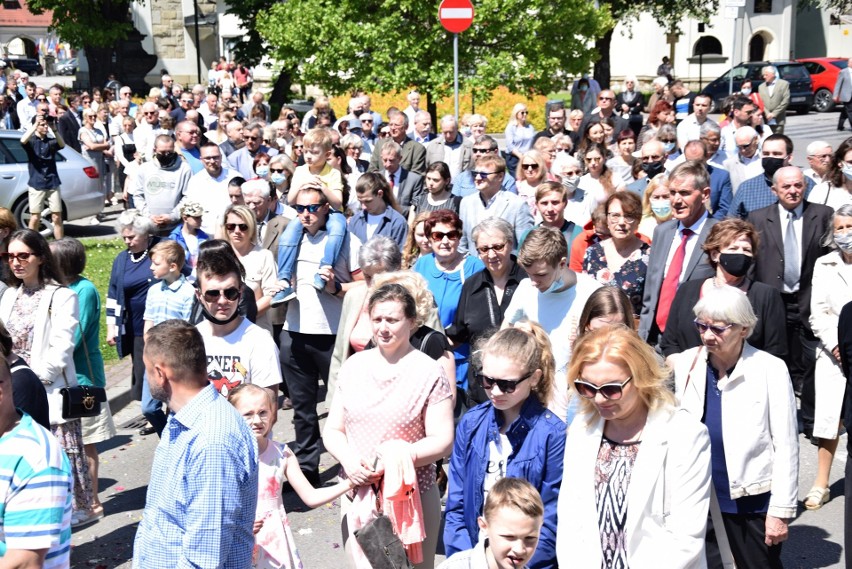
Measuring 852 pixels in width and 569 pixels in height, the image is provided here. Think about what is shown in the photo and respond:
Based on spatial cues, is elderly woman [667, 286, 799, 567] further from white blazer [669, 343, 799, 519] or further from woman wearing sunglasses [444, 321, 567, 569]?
woman wearing sunglasses [444, 321, 567, 569]

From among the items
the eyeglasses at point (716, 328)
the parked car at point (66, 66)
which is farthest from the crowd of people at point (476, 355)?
the parked car at point (66, 66)

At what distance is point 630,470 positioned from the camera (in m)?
4.25

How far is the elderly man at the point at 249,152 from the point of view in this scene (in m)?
13.4

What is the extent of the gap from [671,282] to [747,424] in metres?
2.30

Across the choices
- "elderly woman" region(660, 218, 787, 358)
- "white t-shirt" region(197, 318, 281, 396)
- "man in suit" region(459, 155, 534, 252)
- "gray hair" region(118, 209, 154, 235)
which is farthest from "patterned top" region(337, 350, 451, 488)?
"man in suit" region(459, 155, 534, 252)

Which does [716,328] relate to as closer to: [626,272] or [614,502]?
[614,502]

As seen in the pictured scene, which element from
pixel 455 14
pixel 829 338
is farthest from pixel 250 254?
pixel 455 14

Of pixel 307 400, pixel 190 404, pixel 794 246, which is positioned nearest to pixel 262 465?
pixel 190 404

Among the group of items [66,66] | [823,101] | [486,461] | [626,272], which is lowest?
[823,101]

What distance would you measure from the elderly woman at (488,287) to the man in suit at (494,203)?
90.7 inches

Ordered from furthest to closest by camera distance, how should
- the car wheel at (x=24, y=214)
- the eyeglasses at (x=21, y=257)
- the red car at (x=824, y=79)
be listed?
1. the red car at (x=824, y=79)
2. the car wheel at (x=24, y=214)
3. the eyeglasses at (x=21, y=257)

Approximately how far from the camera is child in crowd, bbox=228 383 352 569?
5.11 metres

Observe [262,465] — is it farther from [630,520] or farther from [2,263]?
[2,263]

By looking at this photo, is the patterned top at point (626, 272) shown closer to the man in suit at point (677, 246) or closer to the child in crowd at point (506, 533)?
the man in suit at point (677, 246)
